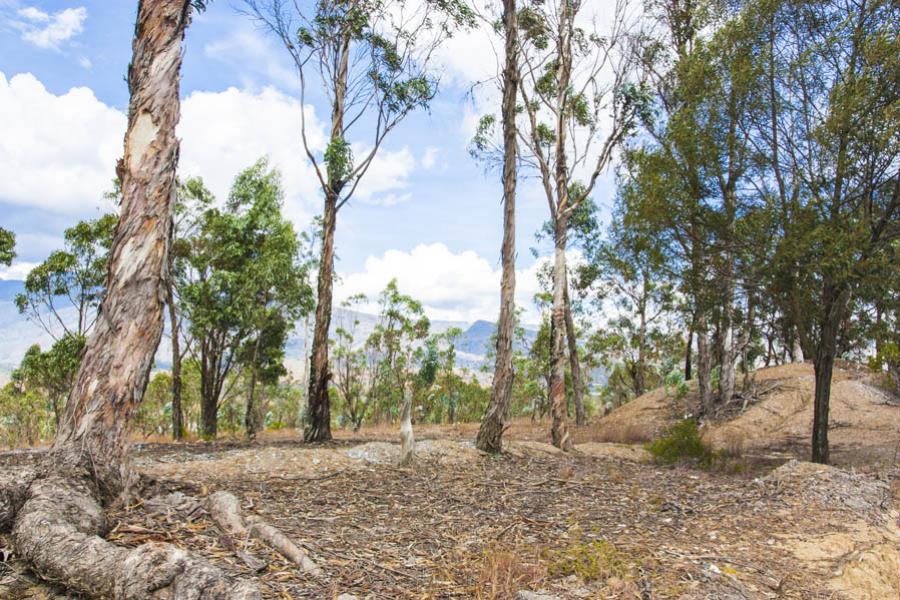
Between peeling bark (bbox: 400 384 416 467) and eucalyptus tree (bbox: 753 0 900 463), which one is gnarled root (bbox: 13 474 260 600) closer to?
peeling bark (bbox: 400 384 416 467)

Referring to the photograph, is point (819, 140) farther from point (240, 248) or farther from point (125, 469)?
point (240, 248)

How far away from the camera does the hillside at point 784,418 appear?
13797 millimetres

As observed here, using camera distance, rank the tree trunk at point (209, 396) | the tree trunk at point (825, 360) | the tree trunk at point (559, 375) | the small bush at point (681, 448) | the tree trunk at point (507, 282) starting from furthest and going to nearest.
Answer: the tree trunk at point (209, 396)
the tree trunk at point (559, 375)
the small bush at point (681, 448)
the tree trunk at point (507, 282)
the tree trunk at point (825, 360)

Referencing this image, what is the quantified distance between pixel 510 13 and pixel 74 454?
10.6 metres

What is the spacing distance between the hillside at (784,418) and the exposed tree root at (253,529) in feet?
38.9

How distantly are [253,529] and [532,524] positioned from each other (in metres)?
2.69

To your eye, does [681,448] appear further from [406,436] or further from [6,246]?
[6,246]

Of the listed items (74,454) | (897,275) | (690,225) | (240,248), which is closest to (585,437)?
(690,225)

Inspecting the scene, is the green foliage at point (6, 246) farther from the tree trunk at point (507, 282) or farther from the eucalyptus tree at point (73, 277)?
the tree trunk at point (507, 282)

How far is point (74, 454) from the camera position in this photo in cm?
451

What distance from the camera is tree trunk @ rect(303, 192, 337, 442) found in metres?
13.0

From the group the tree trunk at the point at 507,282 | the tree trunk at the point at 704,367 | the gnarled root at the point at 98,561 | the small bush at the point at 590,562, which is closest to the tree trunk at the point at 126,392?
the gnarled root at the point at 98,561

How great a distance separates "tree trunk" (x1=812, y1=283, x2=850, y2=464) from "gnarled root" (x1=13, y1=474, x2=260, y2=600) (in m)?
11.3

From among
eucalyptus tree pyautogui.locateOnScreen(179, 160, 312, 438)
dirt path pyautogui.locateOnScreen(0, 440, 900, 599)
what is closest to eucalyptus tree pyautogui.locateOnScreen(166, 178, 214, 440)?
eucalyptus tree pyautogui.locateOnScreen(179, 160, 312, 438)
